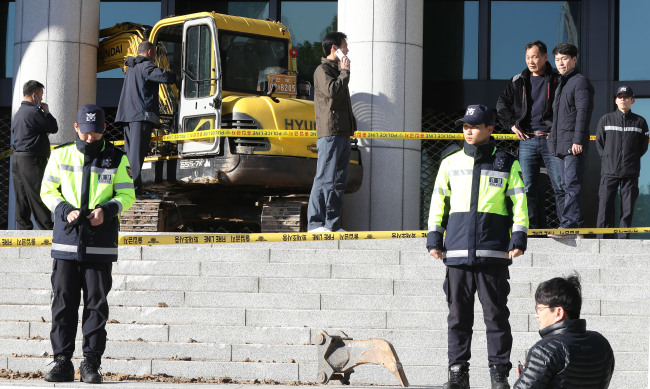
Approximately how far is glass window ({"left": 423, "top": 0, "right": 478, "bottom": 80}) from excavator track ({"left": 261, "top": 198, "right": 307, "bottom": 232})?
19.1 feet

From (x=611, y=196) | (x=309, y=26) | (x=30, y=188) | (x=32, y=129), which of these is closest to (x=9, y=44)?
(x=309, y=26)

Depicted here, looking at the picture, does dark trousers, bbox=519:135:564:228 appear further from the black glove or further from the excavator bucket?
the black glove

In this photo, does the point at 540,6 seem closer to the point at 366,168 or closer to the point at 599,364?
the point at 366,168

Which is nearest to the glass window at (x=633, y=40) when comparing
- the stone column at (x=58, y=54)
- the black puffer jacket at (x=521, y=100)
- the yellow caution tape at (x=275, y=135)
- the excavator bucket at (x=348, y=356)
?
the yellow caution tape at (x=275, y=135)

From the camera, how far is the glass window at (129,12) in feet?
60.3

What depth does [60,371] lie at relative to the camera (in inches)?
275

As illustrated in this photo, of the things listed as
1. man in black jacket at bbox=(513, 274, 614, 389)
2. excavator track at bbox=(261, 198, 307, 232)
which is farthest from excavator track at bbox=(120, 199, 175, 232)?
man in black jacket at bbox=(513, 274, 614, 389)

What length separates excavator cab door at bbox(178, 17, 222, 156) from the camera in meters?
12.5

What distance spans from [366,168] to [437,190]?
6951 millimetres

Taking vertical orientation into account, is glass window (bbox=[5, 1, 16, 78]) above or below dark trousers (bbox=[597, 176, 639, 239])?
A: above

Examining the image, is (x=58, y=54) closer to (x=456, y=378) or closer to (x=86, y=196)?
(x=86, y=196)

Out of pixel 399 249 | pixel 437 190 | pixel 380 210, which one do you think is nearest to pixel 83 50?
pixel 380 210

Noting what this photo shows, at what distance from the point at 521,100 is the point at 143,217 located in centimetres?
474

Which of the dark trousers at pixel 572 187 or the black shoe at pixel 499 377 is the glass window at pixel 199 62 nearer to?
the dark trousers at pixel 572 187
